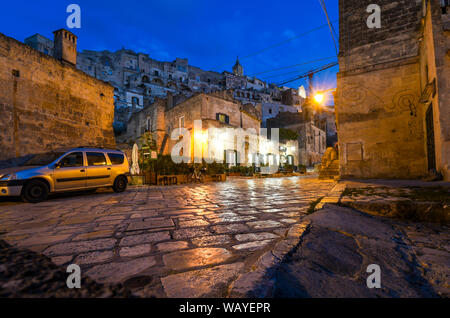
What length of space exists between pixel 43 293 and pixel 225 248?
140 centimetres

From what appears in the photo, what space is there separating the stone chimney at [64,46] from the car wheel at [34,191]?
7.99 meters

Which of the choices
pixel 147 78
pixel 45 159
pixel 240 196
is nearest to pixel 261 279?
pixel 240 196

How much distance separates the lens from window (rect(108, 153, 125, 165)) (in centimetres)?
802

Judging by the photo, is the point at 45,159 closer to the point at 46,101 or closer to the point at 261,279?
the point at 46,101

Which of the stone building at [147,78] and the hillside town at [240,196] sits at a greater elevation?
the stone building at [147,78]

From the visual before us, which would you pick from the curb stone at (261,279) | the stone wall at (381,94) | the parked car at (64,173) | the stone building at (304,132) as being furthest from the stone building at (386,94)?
the stone building at (304,132)

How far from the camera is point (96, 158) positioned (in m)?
7.46

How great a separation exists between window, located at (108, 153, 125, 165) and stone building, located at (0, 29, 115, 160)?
391 centimetres

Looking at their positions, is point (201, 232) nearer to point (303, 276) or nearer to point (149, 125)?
point (303, 276)

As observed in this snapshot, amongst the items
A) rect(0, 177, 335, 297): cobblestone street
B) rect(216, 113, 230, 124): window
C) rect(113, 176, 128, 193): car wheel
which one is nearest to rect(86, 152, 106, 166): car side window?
rect(113, 176, 128, 193): car wheel

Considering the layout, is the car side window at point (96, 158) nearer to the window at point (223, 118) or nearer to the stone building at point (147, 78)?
the window at point (223, 118)

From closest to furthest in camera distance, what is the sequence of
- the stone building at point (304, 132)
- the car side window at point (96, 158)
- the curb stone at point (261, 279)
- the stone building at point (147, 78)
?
the curb stone at point (261, 279)
the car side window at point (96, 158)
the stone building at point (304, 132)
the stone building at point (147, 78)

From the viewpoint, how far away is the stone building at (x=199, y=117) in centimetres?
2179

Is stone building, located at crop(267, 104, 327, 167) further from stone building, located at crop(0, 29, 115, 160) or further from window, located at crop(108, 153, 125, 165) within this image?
window, located at crop(108, 153, 125, 165)
